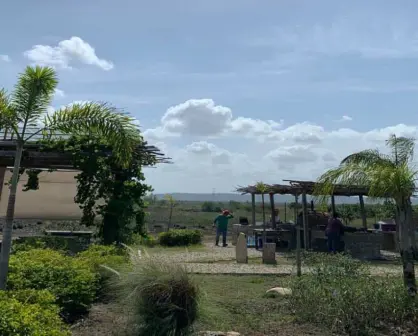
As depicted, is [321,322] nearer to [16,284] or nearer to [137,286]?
[137,286]

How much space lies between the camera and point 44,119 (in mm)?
7734

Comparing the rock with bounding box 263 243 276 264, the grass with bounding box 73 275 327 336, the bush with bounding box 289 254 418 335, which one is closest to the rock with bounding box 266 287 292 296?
the grass with bounding box 73 275 327 336

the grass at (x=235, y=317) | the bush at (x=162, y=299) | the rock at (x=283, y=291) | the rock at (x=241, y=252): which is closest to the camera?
the bush at (x=162, y=299)

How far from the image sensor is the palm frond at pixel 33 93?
24.2 ft

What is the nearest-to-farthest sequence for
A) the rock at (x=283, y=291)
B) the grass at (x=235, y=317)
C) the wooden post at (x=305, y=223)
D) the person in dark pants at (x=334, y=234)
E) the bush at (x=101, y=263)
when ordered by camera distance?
the grass at (x=235, y=317) < the bush at (x=101, y=263) < the rock at (x=283, y=291) < the person in dark pants at (x=334, y=234) < the wooden post at (x=305, y=223)

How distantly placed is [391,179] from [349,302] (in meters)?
2.16

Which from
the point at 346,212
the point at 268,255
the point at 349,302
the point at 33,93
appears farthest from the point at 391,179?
the point at 346,212

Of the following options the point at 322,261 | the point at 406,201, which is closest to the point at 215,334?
the point at 322,261

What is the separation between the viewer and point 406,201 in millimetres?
8039

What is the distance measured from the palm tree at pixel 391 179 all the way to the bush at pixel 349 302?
48 centimetres

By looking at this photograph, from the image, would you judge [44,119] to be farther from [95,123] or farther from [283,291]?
[283,291]

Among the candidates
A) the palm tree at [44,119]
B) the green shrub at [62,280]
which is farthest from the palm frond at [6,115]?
the green shrub at [62,280]

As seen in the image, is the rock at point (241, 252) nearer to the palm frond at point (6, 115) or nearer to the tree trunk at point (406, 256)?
the tree trunk at point (406, 256)

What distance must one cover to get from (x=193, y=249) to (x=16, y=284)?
1165cm
